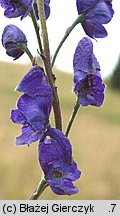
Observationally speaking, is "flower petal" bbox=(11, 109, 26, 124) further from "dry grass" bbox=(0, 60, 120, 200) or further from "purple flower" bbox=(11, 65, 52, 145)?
"dry grass" bbox=(0, 60, 120, 200)

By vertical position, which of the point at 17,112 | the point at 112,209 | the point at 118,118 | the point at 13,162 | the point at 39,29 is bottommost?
the point at 118,118

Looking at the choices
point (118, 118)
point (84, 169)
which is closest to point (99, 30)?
point (84, 169)

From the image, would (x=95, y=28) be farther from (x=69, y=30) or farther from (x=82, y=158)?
(x=82, y=158)

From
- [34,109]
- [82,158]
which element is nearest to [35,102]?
[34,109]

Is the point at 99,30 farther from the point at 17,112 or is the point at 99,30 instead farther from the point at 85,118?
the point at 85,118

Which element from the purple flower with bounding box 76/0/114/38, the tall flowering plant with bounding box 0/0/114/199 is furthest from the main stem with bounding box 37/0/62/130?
the purple flower with bounding box 76/0/114/38

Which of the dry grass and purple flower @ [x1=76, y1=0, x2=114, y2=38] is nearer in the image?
purple flower @ [x1=76, y1=0, x2=114, y2=38]

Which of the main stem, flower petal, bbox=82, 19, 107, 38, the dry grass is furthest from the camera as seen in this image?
the dry grass

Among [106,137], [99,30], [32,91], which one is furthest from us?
[106,137]
